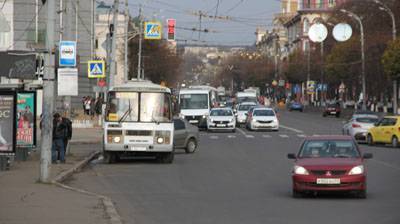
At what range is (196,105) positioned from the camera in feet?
197

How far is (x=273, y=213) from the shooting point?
1622 cm

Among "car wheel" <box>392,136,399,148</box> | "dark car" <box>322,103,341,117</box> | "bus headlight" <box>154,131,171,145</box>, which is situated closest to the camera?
"bus headlight" <box>154,131,171,145</box>

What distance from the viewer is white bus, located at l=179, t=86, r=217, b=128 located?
59.2 m

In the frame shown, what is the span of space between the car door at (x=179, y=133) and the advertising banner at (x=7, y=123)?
10.8 meters

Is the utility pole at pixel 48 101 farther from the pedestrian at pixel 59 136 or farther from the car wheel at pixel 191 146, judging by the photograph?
the car wheel at pixel 191 146

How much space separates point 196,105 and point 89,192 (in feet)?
133

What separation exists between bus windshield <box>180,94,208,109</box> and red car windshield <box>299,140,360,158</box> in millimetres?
39995

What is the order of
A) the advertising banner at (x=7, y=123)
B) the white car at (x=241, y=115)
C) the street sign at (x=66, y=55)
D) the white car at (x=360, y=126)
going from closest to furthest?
the advertising banner at (x=7, y=123), the street sign at (x=66, y=55), the white car at (x=360, y=126), the white car at (x=241, y=115)

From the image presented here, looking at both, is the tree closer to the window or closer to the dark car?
the dark car

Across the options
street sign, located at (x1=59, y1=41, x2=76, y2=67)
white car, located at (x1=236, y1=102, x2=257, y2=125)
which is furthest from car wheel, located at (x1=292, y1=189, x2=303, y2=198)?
white car, located at (x1=236, y1=102, x2=257, y2=125)

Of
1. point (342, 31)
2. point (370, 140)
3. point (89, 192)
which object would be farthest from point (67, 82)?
point (342, 31)

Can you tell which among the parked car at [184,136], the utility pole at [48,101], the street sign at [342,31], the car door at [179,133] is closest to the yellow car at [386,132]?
the parked car at [184,136]

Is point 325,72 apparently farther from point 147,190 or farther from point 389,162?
point 147,190

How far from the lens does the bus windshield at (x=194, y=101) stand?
196 feet
